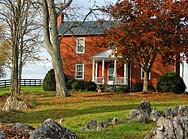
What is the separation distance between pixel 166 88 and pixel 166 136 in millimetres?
29973

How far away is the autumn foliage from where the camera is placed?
3322 cm

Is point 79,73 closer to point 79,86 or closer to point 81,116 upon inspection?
point 79,86

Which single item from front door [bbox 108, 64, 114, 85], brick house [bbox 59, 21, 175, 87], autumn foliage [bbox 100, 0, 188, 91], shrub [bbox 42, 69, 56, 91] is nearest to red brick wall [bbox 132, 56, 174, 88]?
brick house [bbox 59, 21, 175, 87]

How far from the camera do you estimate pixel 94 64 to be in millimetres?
46281

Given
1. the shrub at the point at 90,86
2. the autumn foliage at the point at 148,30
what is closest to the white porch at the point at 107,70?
the shrub at the point at 90,86

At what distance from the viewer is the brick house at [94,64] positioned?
44.6 m

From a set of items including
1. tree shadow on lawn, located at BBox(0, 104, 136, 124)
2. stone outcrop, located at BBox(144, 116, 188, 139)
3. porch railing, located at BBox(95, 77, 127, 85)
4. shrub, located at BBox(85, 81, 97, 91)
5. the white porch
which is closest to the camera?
stone outcrop, located at BBox(144, 116, 188, 139)

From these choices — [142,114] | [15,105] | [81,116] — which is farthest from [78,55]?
[142,114]

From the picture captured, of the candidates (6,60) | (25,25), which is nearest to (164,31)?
(25,25)

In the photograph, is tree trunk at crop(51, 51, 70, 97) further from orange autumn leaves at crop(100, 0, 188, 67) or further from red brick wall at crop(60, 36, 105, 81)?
red brick wall at crop(60, 36, 105, 81)

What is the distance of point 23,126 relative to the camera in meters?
9.95

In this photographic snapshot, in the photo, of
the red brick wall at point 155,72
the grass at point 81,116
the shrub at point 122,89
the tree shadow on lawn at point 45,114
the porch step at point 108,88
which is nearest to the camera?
the grass at point 81,116

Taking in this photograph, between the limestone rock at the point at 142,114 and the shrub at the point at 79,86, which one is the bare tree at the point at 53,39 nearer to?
the shrub at the point at 79,86

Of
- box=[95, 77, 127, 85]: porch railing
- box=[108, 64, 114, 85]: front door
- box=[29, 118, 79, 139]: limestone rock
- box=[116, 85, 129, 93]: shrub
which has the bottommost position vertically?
box=[29, 118, 79, 139]: limestone rock
